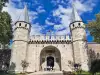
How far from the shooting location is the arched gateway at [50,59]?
111ft

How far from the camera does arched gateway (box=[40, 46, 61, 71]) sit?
111 ft

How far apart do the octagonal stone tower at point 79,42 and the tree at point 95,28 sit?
240 inches

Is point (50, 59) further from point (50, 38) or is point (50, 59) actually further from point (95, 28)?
point (95, 28)

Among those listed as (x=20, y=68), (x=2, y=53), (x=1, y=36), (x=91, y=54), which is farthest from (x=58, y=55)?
(x=1, y=36)

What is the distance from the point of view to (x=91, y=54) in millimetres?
34062

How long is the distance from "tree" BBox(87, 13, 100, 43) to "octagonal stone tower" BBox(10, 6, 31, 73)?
42.6 ft

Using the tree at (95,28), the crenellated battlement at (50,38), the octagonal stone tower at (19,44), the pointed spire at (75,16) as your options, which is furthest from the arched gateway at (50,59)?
the tree at (95,28)

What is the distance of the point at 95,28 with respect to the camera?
24.7m

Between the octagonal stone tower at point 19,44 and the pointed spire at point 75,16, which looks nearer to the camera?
the octagonal stone tower at point 19,44

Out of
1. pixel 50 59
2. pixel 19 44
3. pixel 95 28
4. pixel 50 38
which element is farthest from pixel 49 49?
pixel 95 28

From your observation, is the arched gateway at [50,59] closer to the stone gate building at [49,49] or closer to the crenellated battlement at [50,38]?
the stone gate building at [49,49]

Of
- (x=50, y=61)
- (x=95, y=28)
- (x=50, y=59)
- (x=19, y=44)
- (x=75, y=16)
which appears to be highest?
(x=75, y=16)

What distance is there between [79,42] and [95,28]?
23.4 ft

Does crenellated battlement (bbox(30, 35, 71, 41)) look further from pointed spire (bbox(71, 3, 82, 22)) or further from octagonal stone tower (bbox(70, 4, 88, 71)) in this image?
pointed spire (bbox(71, 3, 82, 22))
